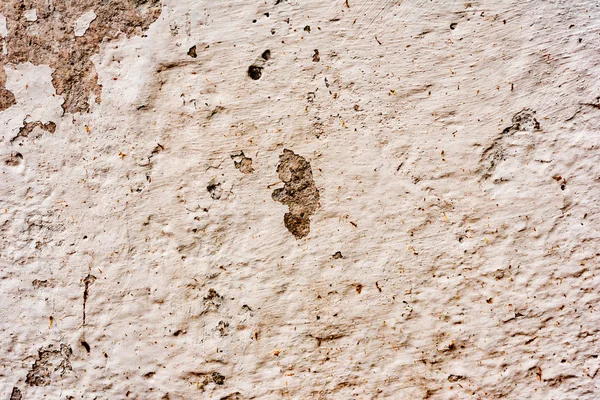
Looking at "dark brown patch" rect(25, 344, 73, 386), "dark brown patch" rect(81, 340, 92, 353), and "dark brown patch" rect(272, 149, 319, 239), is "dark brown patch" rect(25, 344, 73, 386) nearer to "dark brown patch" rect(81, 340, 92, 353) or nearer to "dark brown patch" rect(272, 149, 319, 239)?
"dark brown patch" rect(81, 340, 92, 353)

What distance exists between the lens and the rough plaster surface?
211 cm

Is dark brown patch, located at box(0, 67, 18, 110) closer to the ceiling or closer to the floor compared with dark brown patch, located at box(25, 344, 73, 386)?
closer to the ceiling

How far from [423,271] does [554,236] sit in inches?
24.2

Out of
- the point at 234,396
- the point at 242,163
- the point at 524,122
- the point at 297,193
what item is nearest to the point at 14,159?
the point at 242,163

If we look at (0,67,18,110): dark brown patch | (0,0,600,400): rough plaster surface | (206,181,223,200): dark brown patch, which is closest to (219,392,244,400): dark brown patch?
(0,0,600,400): rough plaster surface

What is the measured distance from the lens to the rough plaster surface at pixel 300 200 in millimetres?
2107

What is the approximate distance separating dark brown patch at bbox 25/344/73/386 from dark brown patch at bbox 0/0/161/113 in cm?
112

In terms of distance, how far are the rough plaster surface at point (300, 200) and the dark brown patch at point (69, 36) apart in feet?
0.03

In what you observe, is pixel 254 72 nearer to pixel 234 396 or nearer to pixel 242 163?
pixel 242 163

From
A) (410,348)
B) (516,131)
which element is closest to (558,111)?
(516,131)

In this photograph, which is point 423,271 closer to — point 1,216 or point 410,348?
point 410,348

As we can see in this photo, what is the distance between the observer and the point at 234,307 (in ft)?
7.00

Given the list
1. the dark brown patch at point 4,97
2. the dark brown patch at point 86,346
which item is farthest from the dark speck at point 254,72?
the dark brown patch at point 86,346

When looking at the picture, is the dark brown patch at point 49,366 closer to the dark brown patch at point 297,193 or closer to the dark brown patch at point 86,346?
the dark brown patch at point 86,346
